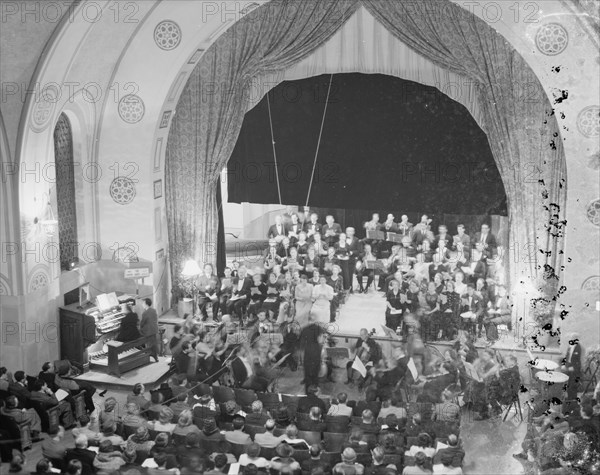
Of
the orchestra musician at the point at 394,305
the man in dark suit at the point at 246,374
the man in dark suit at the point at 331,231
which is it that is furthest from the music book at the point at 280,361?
the man in dark suit at the point at 331,231

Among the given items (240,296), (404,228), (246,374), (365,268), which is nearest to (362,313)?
(365,268)

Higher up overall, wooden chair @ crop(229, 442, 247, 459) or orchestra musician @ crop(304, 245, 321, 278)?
orchestra musician @ crop(304, 245, 321, 278)

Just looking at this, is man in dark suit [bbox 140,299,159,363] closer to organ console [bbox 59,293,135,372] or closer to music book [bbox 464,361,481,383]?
organ console [bbox 59,293,135,372]

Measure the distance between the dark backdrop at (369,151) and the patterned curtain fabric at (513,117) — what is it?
77cm

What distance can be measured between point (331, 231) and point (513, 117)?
453cm

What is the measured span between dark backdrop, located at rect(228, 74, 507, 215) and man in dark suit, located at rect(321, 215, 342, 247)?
1.58ft

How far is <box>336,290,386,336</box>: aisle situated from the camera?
19.4 m

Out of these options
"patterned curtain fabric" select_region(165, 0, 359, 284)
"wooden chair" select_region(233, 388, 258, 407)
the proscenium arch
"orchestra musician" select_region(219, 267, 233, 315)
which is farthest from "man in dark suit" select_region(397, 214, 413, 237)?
"wooden chair" select_region(233, 388, 258, 407)

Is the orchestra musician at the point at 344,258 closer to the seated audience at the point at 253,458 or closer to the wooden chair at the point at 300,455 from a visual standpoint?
the wooden chair at the point at 300,455

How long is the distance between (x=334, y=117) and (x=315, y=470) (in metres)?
10.2

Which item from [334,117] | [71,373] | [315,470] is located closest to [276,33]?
Result: [334,117]

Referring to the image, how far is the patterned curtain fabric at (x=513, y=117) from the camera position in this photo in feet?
61.9

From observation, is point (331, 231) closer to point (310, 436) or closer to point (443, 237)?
point (443, 237)

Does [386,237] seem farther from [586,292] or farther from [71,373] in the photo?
[71,373]
